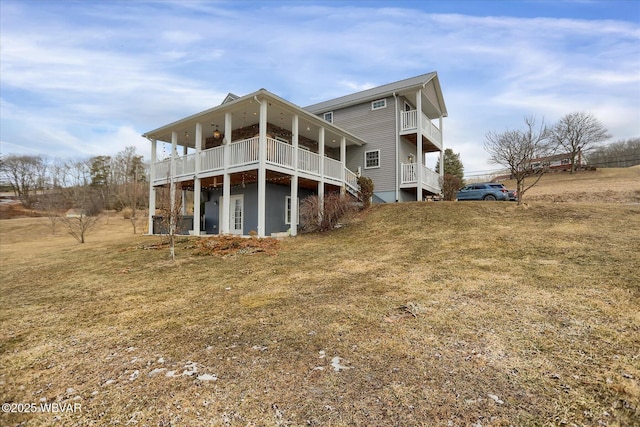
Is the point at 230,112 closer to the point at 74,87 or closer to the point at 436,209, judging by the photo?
the point at 74,87

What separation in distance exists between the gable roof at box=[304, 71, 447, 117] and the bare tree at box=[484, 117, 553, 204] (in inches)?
199

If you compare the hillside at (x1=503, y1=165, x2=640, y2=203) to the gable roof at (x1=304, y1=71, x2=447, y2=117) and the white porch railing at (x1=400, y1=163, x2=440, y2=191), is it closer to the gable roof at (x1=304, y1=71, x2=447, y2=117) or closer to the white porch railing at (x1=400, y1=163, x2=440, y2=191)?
the white porch railing at (x1=400, y1=163, x2=440, y2=191)

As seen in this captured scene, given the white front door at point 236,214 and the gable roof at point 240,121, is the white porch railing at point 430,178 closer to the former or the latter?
the gable roof at point 240,121

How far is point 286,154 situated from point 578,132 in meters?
36.6

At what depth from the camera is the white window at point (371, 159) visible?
60.5 ft

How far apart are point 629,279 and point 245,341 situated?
21.8ft

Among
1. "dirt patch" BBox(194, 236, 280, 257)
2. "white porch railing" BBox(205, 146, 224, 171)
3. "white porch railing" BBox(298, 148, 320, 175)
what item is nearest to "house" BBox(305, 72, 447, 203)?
"white porch railing" BBox(298, 148, 320, 175)

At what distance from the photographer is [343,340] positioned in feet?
12.2

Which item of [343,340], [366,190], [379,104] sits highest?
[379,104]

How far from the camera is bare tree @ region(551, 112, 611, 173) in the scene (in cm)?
3231

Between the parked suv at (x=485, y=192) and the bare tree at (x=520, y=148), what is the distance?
1.56 meters

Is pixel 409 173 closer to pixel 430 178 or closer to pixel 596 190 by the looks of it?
pixel 430 178

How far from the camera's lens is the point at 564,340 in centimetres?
349

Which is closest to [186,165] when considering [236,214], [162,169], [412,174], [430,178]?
[162,169]
